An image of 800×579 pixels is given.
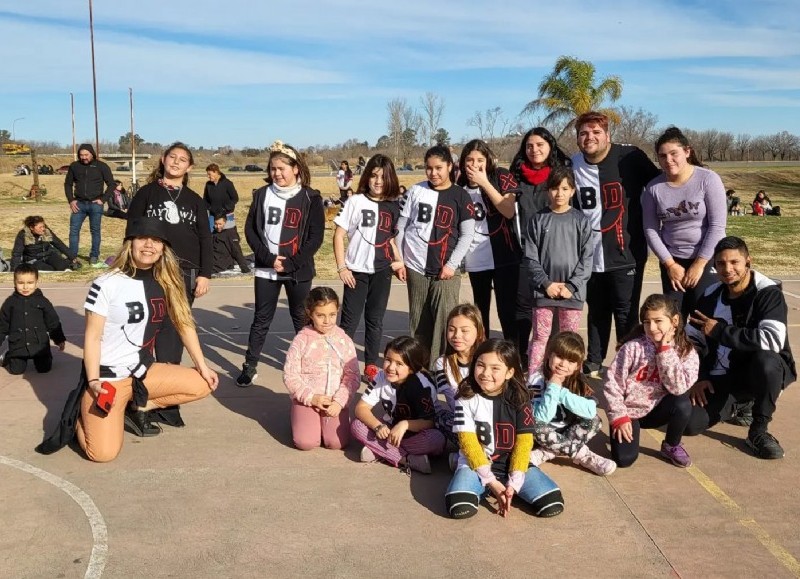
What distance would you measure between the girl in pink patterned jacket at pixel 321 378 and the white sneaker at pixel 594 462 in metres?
1.41

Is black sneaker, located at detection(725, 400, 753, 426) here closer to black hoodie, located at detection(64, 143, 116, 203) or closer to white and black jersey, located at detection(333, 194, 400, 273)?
white and black jersey, located at detection(333, 194, 400, 273)

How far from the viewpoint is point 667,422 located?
4824 mm

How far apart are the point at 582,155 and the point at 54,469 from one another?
4101 mm

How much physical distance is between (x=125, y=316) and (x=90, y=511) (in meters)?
1.31

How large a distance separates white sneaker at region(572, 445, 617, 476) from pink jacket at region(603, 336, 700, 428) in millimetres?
226

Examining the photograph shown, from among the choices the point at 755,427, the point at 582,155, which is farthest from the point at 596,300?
the point at 755,427

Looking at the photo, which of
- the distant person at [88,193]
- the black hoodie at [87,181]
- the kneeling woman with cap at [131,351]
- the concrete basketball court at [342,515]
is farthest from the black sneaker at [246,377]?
the black hoodie at [87,181]

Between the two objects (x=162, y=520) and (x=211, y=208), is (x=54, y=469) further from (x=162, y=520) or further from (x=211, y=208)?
(x=211, y=208)

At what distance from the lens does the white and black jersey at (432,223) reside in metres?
5.99

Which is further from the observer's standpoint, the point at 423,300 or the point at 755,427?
the point at 423,300

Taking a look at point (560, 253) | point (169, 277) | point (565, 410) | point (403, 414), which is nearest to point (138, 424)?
point (169, 277)

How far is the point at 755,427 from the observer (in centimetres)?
493

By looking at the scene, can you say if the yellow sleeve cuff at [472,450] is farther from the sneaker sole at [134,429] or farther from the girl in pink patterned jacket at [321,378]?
the sneaker sole at [134,429]

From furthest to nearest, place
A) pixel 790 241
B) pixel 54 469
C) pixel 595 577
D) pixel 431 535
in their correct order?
pixel 790 241 < pixel 54 469 < pixel 431 535 < pixel 595 577
